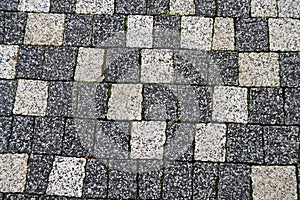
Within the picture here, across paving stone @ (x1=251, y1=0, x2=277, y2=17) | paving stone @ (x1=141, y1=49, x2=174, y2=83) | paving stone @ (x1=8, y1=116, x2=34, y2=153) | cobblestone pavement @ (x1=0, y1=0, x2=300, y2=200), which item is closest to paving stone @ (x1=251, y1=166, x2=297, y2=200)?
cobblestone pavement @ (x1=0, y1=0, x2=300, y2=200)

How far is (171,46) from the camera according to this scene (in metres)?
4.02

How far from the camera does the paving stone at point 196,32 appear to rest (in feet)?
13.2

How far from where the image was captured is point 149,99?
3.89 meters

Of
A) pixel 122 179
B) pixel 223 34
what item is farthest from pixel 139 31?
pixel 122 179

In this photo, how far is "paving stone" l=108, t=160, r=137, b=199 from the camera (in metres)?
3.69

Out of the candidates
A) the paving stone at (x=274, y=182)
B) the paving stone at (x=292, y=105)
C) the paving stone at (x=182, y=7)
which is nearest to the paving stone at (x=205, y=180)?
the paving stone at (x=274, y=182)

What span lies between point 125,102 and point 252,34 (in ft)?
4.55

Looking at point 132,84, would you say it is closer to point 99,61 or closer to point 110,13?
point 99,61

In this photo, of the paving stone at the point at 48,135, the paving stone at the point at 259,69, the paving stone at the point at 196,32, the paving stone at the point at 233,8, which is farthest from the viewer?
the paving stone at the point at 233,8

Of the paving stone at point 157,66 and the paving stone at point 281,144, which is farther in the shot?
the paving stone at point 157,66

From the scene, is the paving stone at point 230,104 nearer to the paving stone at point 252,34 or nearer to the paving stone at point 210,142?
the paving stone at point 210,142

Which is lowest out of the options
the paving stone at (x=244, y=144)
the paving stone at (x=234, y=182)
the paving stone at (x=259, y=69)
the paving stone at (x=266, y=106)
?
the paving stone at (x=234, y=182)

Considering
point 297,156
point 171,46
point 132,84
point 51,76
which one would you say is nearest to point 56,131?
point 51,76

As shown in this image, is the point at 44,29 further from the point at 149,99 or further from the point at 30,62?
the point at 149,99
